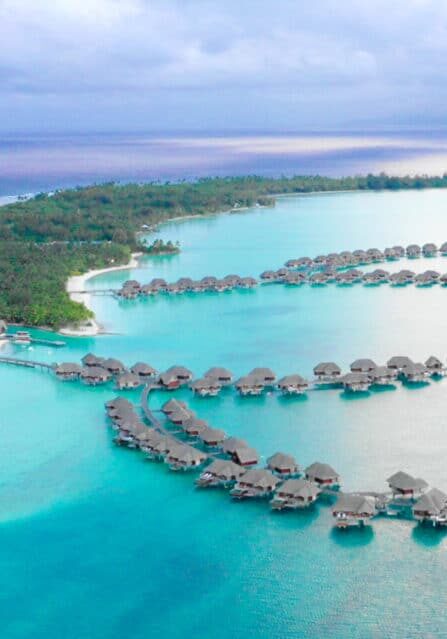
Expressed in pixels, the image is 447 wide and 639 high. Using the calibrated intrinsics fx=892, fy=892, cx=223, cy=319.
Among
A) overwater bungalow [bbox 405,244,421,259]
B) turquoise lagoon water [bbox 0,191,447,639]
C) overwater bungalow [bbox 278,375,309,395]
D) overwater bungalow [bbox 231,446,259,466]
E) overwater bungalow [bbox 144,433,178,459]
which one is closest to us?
turquoise lagoon water [bbox 0,191,447,639]

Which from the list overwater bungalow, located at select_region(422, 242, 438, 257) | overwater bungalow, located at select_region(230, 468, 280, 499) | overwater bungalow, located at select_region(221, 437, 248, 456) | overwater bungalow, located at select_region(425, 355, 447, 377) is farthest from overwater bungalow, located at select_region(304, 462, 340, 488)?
overwater bungalow, located at select_region(422, 242, 438, 257)

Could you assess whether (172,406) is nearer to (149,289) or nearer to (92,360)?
(92,360)

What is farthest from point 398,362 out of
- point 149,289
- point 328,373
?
point 149,289

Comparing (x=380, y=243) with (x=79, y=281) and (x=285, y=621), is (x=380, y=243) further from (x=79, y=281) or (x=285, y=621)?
(x=285, y=621)

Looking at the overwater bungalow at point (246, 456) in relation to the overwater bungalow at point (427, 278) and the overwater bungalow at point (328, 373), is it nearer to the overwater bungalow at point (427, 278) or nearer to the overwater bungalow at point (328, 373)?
the overwater bungalow at point (328, 373)

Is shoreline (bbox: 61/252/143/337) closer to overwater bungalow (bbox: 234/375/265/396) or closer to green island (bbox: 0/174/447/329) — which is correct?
green island (bbox: 0/174/447/329)

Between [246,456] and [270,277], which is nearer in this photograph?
[246,456]
